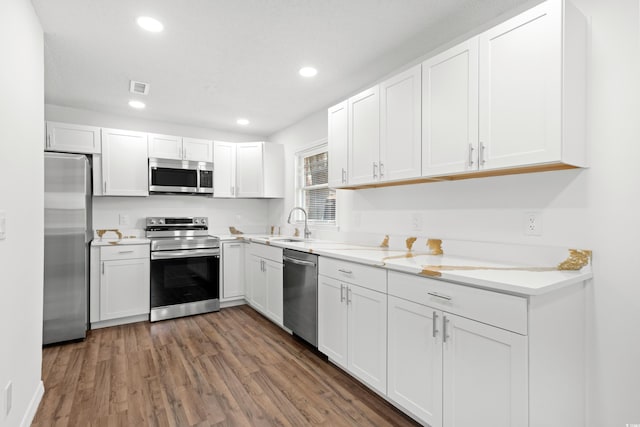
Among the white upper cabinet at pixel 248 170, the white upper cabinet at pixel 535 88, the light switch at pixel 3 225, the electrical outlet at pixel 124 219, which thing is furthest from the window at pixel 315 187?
the light switch at pixel 3 225

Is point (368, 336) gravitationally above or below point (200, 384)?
above

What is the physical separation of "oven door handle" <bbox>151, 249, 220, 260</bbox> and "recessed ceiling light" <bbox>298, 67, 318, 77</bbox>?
7.82 feet

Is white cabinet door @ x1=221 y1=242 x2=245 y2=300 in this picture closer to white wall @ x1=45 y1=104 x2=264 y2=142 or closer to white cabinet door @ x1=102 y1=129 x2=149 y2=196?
white cabinet door @ x1=102 y1=129 x2=149 y2=196

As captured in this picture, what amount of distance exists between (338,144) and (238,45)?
1.13 meters

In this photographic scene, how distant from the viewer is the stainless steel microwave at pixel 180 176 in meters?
3.91

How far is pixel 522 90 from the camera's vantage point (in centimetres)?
158

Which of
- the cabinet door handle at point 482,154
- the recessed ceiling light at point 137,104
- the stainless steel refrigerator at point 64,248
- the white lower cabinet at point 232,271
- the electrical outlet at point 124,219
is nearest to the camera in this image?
the cabinet door handle at point 482,154

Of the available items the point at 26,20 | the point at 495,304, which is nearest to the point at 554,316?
the point at 495,304

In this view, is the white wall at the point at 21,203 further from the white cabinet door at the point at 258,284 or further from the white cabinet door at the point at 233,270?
the white cabinet door at the point at 233,270

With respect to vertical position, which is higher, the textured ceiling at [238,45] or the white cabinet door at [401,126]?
the textured ceiling at [238,45]

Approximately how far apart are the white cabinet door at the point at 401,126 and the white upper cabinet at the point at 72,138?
329 cm

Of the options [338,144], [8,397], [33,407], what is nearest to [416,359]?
[338,144]

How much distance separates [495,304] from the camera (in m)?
1.39

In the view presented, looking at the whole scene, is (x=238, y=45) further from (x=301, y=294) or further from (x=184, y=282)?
(x=184, y=282)
